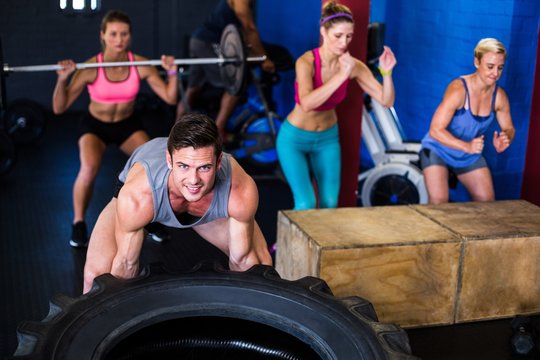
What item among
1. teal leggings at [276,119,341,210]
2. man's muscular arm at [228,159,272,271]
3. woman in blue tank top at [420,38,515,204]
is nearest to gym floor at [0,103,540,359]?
teal leggings at [276,119,341,210]

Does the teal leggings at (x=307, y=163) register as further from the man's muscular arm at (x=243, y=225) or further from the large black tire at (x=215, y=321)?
the large black tire at (x=215, y=321)

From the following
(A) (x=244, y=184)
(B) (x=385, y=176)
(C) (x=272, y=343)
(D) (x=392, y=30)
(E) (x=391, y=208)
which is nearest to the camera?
(C) (x=272, y=343)

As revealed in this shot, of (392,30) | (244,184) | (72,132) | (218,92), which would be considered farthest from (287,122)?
→ (72,132)

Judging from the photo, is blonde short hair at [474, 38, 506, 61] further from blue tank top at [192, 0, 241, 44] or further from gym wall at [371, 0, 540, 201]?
blue tank top at [192, 0, 241, 44]

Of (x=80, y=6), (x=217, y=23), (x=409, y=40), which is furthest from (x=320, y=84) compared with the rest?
(x=217, y=23)

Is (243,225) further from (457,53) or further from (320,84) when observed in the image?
(457,53)

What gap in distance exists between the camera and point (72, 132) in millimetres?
6969

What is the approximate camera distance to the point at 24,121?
20.4 feet

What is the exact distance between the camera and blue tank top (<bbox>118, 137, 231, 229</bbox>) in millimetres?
2486

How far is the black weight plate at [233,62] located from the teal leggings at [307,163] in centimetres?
86

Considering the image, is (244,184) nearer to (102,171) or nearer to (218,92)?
(102,171)

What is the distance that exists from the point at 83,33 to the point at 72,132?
282cm

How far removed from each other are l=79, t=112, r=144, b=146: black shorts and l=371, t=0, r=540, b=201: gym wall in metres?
2.02

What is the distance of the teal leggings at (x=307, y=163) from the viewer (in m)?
3.88
